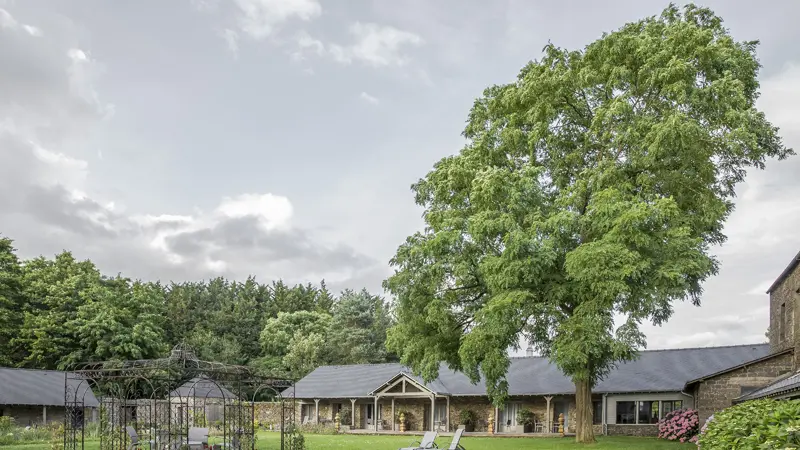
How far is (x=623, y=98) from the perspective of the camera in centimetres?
2325

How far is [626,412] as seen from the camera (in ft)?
106

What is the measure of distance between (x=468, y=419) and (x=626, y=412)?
7957 mm


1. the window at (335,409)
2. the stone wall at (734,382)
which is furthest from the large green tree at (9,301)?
the stone wall at (734,382)

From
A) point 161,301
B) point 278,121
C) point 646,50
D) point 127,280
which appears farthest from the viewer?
point 161,301

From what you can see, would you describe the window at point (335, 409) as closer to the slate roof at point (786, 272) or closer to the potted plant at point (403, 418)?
the potted plant at point (403, 418)

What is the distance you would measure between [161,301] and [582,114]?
39554 mm

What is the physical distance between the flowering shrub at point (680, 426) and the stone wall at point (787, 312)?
13.0 ft

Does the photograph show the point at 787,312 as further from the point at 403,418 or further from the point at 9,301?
the point at 9,301

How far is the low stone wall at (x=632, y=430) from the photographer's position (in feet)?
102

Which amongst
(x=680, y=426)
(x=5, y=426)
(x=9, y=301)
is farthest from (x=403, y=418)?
(x=9, y=301)

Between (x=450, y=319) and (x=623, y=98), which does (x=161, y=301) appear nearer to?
(x=450, y=319)

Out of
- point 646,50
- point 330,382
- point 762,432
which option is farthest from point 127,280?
point 762,432

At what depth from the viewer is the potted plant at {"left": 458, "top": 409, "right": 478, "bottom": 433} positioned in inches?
1422

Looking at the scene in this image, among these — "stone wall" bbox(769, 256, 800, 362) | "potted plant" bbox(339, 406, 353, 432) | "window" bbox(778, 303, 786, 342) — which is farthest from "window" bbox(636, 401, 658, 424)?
"potted plant" bbox(339, 406, 353, 432)
